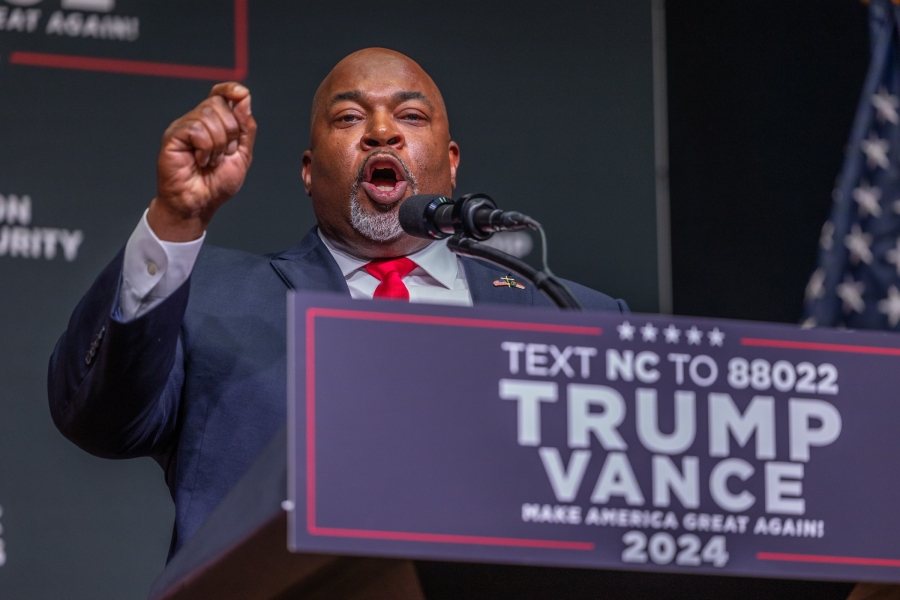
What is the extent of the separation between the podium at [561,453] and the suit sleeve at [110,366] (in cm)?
50

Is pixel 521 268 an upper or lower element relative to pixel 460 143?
lower

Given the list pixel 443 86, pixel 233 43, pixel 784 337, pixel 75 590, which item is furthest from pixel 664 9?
pixel 784 337

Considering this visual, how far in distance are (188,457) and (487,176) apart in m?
1.60

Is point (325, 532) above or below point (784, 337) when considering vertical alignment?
below

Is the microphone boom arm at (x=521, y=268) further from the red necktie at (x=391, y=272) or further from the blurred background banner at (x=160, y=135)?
the blurred background banner at (x=160, y=135)

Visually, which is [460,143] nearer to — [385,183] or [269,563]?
[385,183]

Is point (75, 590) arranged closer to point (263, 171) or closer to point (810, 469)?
point (263, 171)

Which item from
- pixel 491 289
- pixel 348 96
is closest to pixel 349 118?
pixel 348 96

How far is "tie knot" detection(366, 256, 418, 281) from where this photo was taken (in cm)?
249

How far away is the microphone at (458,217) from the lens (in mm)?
1497

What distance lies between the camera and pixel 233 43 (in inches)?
127

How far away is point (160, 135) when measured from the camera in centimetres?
310

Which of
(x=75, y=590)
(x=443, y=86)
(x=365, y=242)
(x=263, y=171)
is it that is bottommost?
(x=75, y=590)

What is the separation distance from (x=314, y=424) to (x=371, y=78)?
63.6 inches
